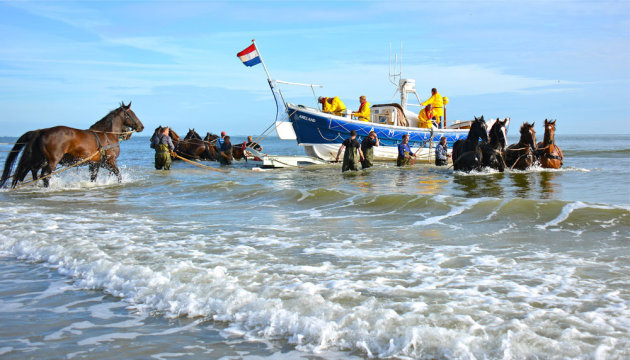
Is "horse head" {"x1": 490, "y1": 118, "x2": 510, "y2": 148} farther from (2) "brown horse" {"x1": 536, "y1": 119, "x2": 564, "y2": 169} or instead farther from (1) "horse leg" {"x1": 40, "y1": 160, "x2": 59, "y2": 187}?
(1) "horse leg" {"x1": 40, "y1": 160, "x2": 59, "y2": 187}

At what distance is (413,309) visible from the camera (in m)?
3.64

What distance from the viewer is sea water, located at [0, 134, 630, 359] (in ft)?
10.3

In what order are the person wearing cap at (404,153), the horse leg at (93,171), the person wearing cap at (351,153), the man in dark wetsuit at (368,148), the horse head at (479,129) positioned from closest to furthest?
the horse leg at (93,171)
the horse head at (479,129)
the person wearing cap at (351,153)
the man in dark wetsuit at (368,148)
the person wearing cap at (404,153)

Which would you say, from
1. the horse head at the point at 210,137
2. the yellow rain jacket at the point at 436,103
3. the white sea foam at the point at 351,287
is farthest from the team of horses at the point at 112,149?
the horse head at the point at 210,137

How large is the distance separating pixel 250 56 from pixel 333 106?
16.0 ft

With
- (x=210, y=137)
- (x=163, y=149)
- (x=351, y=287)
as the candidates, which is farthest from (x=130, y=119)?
(x=210, y=137)

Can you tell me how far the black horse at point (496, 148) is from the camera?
15.2 metres

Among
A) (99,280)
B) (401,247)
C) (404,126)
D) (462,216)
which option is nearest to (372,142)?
(404,126)

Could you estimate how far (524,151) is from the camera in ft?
52.9

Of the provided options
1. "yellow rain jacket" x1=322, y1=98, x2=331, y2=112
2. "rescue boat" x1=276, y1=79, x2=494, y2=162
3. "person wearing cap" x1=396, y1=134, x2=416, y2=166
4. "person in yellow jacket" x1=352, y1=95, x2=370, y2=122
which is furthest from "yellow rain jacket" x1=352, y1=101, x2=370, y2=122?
"person wearing cap" x1=396, y1=134, x2=416, y2=166

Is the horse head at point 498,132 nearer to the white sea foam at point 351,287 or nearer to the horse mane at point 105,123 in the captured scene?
the white sea foam at point 351,287

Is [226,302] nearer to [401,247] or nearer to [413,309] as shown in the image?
[413,309]

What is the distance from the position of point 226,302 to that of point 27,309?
150 cm

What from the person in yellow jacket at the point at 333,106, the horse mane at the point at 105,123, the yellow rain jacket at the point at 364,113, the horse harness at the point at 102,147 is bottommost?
the horse harness at the point at 102,147
